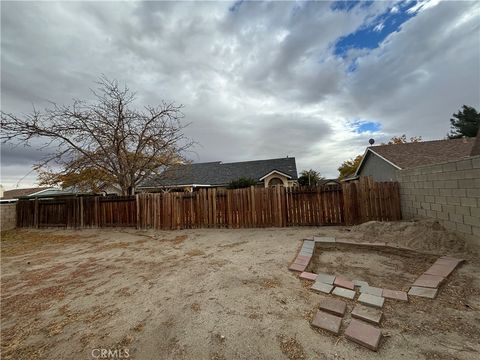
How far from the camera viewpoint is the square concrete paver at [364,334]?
5.88 ft

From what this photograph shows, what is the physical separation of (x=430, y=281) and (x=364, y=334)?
68.8 inches

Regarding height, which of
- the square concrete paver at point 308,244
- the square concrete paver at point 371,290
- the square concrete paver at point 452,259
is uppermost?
the square concrete paver at point 308,244

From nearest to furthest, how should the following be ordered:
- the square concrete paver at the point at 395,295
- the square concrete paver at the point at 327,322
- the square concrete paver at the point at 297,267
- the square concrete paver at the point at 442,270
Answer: the square concrete paver at the point at 327,322 < the square concrete paver at the point at 395,295 < the square concrete paver at the point at 442,270 < the square concrete paver at the point at 297,267

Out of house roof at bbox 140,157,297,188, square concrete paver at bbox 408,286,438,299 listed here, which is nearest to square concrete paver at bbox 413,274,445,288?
square concrete paver at bbox 408,286,438,299

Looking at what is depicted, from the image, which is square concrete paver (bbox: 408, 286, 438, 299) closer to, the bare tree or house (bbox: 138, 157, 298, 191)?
the bare tree

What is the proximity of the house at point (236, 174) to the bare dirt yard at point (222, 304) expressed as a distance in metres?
13.1

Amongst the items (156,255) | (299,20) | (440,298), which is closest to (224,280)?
(156,255)

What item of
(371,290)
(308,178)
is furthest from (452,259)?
(308,178)

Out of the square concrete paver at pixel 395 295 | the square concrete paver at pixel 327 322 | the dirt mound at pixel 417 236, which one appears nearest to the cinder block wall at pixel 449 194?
the dirt mound at pixel 417 236

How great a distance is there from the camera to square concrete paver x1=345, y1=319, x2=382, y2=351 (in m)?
1.79

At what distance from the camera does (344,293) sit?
2.66 meters

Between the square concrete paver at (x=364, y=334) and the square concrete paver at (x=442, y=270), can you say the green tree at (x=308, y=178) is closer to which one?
the square concrete paver at (x=442, y=270)

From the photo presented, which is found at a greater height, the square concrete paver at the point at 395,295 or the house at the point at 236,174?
the house at the point at 236,174

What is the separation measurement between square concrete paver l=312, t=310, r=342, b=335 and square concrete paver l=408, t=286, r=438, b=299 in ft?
4.16
